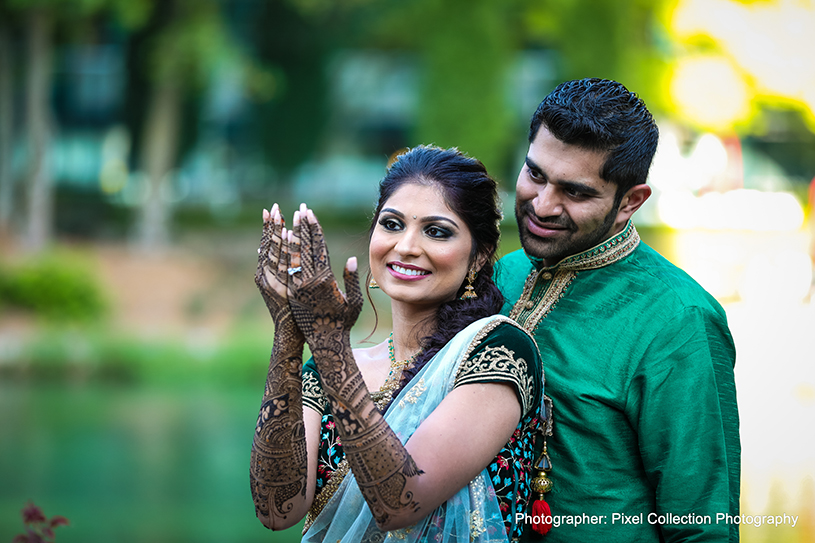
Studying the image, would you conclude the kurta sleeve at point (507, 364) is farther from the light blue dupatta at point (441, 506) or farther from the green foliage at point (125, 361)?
the green foliage at point (125, 361)

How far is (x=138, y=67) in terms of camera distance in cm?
1530

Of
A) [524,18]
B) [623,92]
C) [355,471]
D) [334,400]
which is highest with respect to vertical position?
[524,18]

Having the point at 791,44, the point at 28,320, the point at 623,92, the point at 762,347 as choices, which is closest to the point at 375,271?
the point at 623,92

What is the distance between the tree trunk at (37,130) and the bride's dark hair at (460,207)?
12.4 m

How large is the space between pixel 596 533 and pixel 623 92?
1189 mm

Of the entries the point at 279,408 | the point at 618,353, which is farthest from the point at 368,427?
the point at 618,353

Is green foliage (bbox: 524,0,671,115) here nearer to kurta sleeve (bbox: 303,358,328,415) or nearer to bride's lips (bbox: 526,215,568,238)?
bride's lips (bbox: 526,215,568,238)

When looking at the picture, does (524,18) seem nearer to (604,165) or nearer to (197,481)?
(197,481)

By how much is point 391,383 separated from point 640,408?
645 mm

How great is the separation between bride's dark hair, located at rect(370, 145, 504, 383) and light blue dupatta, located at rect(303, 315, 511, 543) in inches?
4.0

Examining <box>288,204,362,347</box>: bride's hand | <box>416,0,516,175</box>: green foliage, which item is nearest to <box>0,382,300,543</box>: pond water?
<box>288,204,362,347</box>: bride's hand

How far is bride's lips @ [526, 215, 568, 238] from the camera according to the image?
2404 mm

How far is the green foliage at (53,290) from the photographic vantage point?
39.0 ft

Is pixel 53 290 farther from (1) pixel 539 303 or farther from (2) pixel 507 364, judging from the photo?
(2) pixel 507 364
